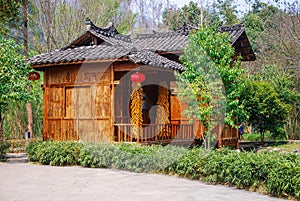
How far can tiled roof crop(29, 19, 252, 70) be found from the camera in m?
11.6

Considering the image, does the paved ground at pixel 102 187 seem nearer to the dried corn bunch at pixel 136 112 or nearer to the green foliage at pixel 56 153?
the green foliage at pixel 56 153

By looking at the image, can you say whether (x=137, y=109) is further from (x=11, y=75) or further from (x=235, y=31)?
(x=235, y=31)

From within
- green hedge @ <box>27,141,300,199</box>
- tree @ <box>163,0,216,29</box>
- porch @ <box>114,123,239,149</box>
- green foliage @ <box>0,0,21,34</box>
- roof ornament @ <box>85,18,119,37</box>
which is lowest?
green hedge @ <box>27,141,300,199</box>

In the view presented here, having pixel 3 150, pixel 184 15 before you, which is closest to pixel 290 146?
pixel 3 150

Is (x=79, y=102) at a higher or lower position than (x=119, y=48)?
lower

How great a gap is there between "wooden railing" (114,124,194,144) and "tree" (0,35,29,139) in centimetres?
287

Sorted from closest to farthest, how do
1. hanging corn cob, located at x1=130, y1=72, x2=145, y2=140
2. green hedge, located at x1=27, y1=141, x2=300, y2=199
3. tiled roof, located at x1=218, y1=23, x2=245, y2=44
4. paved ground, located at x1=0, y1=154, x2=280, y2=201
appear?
1. paved ground, located at x1=0, y1=154, x2=280, y2=201
2. green hedge, located at x1=27, y1=141, x2=300, y2=199
3. hanging corn cob, located at x1=130, y1=72, x2=145, y2=140
4. tiled roof, located at x1=218, y1=23, x2=245, y2=44

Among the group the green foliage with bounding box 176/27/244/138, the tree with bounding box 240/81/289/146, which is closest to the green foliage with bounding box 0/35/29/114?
the green foliage with bounding box 176/27/244/138

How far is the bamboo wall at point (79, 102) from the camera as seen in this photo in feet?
39.6

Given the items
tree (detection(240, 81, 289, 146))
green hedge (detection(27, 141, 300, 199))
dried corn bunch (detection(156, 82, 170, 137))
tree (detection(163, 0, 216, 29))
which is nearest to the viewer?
green hedge (detection(27, 141, 300, 199))

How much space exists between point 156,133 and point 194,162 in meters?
3.75

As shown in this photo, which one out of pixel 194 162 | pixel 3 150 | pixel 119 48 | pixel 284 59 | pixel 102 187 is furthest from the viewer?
pixel 284 59

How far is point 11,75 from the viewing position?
1136cm

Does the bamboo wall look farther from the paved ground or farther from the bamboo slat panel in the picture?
the paved ground
